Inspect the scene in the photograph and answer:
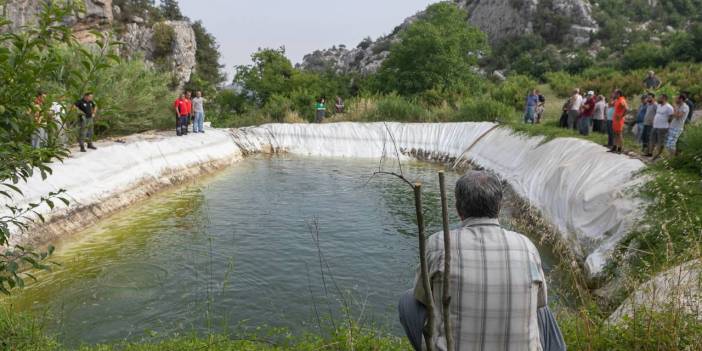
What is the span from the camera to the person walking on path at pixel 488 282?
2172mm

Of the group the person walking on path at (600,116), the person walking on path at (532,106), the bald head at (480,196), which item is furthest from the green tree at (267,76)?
the bald head at (480,196)

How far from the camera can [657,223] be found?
6.00m

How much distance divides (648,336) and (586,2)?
5784cm

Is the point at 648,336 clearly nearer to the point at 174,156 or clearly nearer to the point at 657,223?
the point at 657,223

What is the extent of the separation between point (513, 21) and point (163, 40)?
3765 cm

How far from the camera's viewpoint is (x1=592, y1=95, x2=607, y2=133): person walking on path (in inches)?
521

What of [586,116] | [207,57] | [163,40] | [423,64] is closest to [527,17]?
[423,64]

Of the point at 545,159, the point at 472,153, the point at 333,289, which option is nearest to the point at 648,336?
the point at 333,289

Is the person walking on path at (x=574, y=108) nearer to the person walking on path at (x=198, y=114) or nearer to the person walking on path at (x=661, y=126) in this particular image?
the person walking on path at (x=661, y=126)

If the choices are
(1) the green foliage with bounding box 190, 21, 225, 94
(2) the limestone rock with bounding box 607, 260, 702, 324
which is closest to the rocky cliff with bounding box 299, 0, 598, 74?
(1) the green foliage with bounding box 190, 21, 225, 94

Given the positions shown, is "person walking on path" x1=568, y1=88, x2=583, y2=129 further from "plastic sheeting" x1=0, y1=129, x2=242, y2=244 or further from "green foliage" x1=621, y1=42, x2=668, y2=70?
"green foliage" x1=621, y1=42, x2=668, y2=70

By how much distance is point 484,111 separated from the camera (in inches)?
875

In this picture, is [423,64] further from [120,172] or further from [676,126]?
[120,172]

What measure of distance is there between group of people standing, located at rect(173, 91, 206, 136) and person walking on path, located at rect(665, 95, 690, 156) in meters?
14.0
